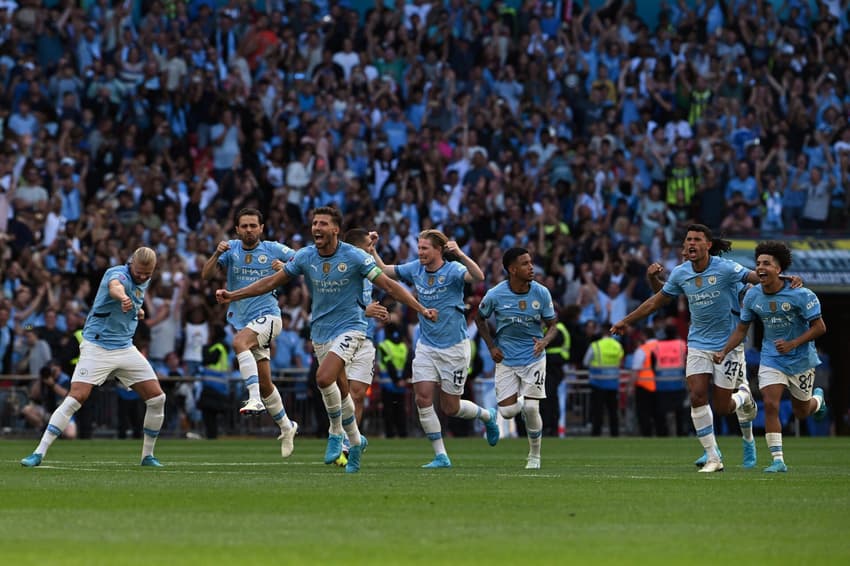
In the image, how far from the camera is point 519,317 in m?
18.9

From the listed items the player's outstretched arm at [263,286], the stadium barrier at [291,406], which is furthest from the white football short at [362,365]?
the stadium barrier at [291,406]

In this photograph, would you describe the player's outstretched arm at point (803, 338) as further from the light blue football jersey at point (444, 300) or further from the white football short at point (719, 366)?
the light blue football jersey at point (444, 300)

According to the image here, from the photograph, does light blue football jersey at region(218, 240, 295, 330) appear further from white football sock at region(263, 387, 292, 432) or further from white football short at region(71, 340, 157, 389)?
white football short at region(71, 340, 157, 389)

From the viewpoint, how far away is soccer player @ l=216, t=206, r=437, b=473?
1688cm

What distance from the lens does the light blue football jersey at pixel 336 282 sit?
17.1m

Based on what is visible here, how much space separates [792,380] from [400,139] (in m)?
18.5

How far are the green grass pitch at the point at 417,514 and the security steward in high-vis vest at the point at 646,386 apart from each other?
1252cm

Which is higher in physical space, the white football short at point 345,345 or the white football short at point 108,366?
the white football short at point 345,345

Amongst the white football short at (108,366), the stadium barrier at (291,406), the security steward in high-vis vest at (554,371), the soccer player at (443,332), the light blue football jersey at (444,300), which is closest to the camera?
the white football short at (108,366)

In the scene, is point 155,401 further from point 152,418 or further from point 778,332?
point 778,332

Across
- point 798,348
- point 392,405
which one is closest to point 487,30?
point 392,405

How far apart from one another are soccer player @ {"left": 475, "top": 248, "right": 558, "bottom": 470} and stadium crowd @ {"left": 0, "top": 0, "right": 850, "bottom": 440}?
12.1 m

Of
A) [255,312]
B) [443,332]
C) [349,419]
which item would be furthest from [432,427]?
[255,312]

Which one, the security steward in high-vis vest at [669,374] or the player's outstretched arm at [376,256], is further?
the security steward in high-vis vest at [669,374]
